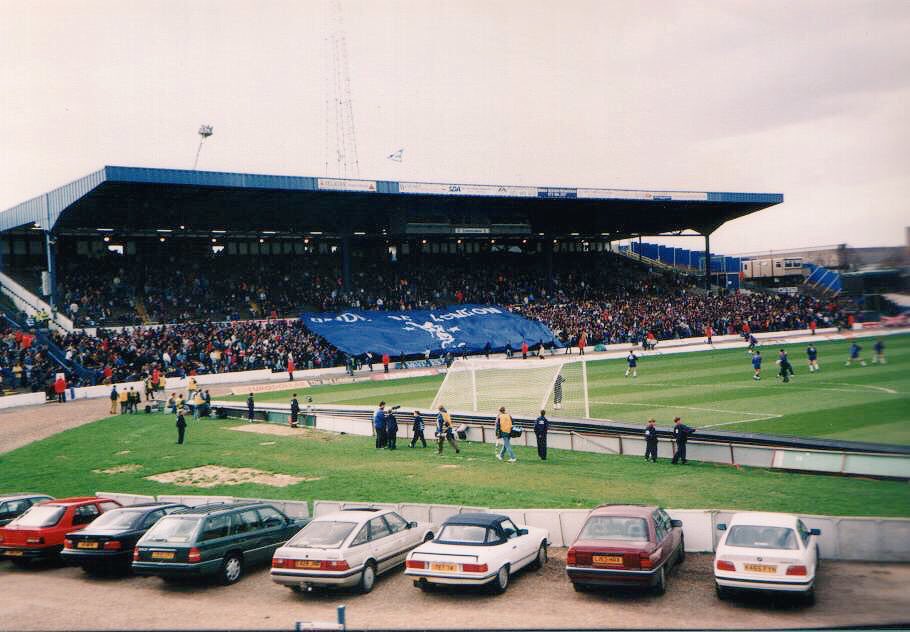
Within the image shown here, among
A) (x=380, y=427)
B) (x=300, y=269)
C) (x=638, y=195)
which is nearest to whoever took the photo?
(x=380, y=427)

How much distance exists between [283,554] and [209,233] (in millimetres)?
55993

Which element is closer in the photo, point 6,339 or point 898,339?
point 898,339

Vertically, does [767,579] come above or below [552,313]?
below

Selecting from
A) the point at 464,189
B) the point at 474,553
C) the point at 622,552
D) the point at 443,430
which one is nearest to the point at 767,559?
the point at 622,552

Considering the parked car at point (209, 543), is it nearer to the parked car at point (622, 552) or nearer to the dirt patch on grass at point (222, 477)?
the parked car at point (622, 552)

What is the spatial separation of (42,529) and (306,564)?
6.24 m

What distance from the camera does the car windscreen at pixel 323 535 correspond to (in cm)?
1247

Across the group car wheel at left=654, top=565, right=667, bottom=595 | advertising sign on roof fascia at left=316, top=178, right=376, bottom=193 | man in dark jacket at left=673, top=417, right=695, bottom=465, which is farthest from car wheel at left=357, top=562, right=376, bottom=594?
advertising sign on roof fascia at left=316, top=178, right=376, bottom=193

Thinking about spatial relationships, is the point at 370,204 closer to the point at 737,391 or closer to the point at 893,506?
the point at 737,391

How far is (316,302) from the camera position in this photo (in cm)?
6328

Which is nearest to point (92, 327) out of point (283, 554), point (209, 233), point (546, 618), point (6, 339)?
point (6, 339)

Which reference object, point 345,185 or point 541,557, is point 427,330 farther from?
point 541,557

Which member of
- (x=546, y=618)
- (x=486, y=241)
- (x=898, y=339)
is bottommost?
(x=546, y=618)

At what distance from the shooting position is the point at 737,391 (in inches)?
1382
